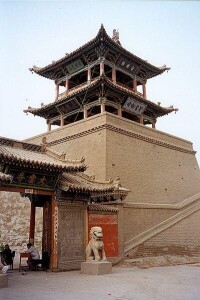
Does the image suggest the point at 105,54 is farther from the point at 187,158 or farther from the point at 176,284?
the point at 176,284

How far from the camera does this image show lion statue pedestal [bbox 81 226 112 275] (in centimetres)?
888

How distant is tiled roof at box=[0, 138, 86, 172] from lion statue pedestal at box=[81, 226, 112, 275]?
225cm

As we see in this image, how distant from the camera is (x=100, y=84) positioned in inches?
727

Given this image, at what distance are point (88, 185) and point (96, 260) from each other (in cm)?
320

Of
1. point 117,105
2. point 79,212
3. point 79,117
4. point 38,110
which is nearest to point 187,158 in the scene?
point 117,105

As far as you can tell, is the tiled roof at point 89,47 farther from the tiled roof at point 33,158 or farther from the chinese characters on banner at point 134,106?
the tiled roof at point 33,158

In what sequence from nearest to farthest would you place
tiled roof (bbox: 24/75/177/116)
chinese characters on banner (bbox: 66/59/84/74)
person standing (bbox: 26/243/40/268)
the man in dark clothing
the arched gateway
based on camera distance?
the arched gateway < person standing (bbox: 26/243/40/268) < the man in dark clothing < tiled roof (bbox: 24/75/177/116) < chinese characters on banner (bbox: 66/59/84/74)

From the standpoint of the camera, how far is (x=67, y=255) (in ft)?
33.6

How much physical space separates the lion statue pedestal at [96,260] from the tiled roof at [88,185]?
5.25 feet

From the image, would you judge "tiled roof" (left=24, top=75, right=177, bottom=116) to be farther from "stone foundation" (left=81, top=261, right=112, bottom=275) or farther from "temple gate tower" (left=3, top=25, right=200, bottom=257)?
"stone foundation" (left=81, top=261, right=112, bottom=275)

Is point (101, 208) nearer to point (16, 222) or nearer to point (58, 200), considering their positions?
point (58, 200)

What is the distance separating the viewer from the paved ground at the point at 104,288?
584cm

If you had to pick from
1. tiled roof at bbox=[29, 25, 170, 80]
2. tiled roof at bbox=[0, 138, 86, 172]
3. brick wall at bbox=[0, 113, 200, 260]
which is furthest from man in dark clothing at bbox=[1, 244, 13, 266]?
tiled roof at bbox=[29, 25, 170, 80]

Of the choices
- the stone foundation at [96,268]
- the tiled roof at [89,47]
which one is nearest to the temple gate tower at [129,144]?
the tiled roof at [89,47]
